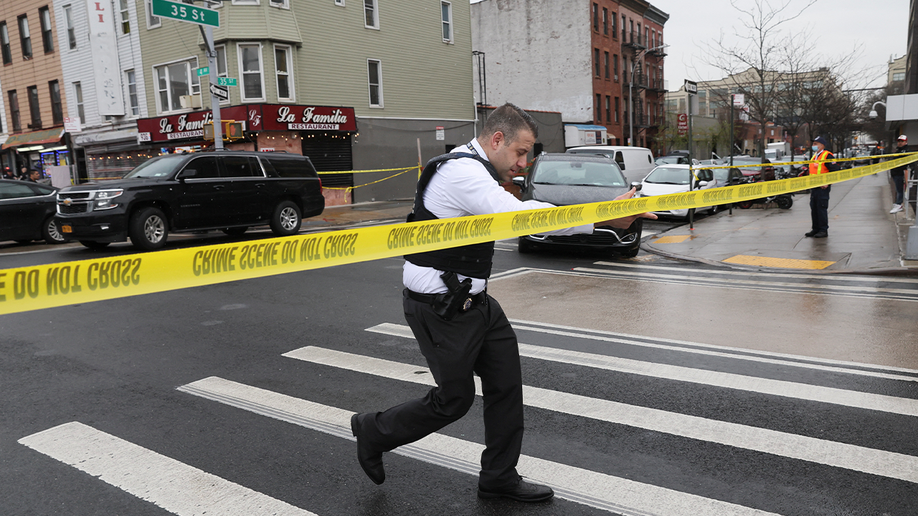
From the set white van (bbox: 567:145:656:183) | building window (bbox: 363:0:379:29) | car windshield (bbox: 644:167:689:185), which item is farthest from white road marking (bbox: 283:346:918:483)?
building window (bbox: 363:0:379:29)

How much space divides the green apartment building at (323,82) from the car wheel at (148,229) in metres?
11.4

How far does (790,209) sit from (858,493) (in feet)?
59.7

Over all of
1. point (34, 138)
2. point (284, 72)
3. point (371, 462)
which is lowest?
point (371, 462)

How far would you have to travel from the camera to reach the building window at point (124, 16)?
28.3 m

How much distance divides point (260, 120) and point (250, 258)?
2227 cm

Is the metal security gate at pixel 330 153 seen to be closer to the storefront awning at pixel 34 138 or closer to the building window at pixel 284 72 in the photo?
the building window at pixel 284 72

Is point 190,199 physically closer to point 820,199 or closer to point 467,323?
point 467,323

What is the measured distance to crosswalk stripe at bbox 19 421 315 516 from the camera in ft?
11.0

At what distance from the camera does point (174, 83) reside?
27359 millimetres

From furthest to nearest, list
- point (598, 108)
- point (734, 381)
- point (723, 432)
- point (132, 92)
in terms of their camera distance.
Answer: point (598, 108), point (132, 92), point (734, 381), point (723, 432)

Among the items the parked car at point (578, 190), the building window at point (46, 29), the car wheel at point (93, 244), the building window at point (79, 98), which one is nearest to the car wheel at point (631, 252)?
the parked car at point (578, 190)

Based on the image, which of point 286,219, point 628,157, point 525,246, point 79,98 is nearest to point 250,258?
point 525,246

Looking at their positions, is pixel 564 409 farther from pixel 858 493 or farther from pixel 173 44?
pixel 173 44

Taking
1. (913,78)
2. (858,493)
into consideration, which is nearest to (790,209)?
(913,78)
